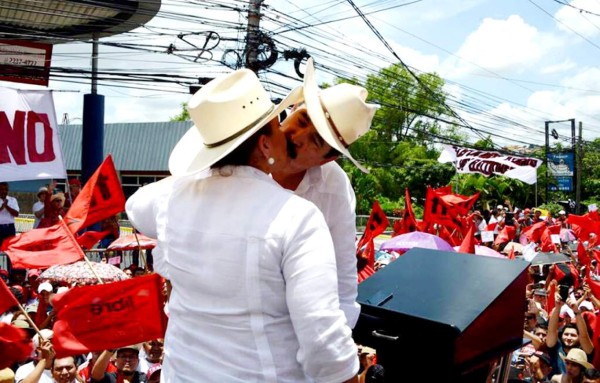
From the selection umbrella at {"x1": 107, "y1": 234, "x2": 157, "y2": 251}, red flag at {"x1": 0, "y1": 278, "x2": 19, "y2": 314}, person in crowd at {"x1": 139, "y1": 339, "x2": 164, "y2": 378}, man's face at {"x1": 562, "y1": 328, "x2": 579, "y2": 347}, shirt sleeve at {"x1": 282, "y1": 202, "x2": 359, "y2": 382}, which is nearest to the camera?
shirt sleeve at {"x1": 282, "y1": 202, "x2": 359, "y2": 382}

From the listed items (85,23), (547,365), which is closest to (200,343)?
(547,365)

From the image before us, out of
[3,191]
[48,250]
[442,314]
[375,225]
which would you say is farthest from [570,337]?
[3,191]

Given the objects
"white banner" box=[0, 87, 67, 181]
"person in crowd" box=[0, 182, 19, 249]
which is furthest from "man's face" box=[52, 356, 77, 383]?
"person in crowd" box=[0, 182, 19, 249]

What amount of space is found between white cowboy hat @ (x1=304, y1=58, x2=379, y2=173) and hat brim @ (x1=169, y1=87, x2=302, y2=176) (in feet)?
0.26

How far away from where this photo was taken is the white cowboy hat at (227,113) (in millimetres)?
1586

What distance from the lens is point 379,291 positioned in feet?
6.84

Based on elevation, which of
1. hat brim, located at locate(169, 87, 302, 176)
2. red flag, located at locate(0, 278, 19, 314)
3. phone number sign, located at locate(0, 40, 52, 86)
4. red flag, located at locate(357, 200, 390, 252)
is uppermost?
hat brim, located at locate(169, 87, 302, 176)

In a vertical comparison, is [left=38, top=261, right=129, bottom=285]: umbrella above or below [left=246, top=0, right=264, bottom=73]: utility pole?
below

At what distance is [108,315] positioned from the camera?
3.92 m

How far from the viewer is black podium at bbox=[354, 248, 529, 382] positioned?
1.84 metres

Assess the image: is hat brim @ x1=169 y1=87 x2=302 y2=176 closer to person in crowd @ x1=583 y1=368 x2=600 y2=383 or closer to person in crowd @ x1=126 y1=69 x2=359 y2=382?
person in crowd @ x1=126 y1=69 x2=359 y2=382

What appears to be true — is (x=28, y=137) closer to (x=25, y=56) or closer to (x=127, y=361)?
(x=127, y=361)

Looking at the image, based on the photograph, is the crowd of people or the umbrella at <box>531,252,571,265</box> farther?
the umbrella at <box>531,252,571,265</box>

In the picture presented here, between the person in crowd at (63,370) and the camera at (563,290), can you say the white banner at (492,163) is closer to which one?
the camera at (563,290)
